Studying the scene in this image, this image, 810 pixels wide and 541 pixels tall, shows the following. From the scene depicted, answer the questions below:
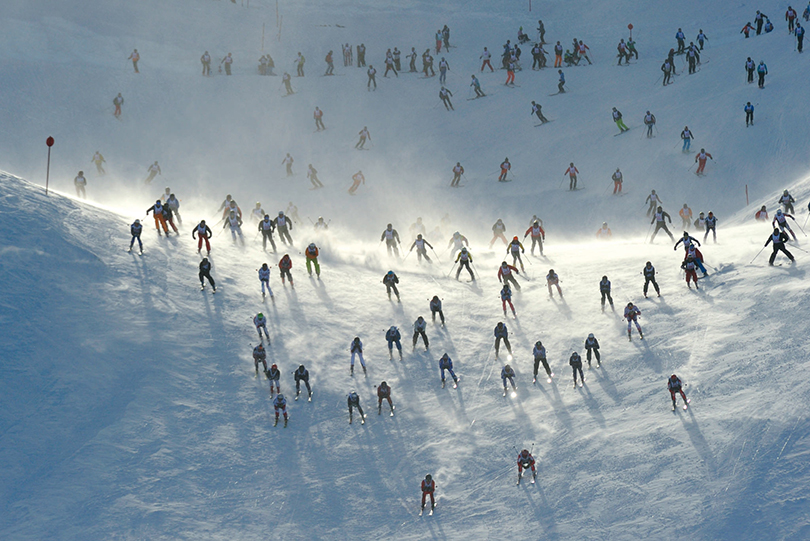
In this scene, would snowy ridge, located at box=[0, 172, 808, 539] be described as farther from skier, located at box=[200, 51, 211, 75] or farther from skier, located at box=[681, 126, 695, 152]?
skier, located at box=[200, 51, 211, 75]

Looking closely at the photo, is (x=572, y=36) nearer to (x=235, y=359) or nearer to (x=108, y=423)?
(x=235, y=359)

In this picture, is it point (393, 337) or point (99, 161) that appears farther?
point (99, 161)

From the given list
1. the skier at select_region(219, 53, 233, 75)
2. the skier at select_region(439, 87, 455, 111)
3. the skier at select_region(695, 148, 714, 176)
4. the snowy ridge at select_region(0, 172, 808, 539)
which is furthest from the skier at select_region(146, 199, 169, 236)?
the skier at select_region(695, 148, 714, 176)

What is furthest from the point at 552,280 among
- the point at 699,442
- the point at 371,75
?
the point at 371,75

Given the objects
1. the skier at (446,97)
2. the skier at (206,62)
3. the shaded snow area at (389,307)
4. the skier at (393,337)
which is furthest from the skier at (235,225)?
the skier at (206,62)

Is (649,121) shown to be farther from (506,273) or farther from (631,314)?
(631,314)

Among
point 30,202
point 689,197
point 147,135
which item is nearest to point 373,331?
point 30,202

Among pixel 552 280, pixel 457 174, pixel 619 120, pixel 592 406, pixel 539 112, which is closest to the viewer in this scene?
pixel 592 406

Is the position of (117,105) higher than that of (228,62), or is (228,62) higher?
(228,62)
